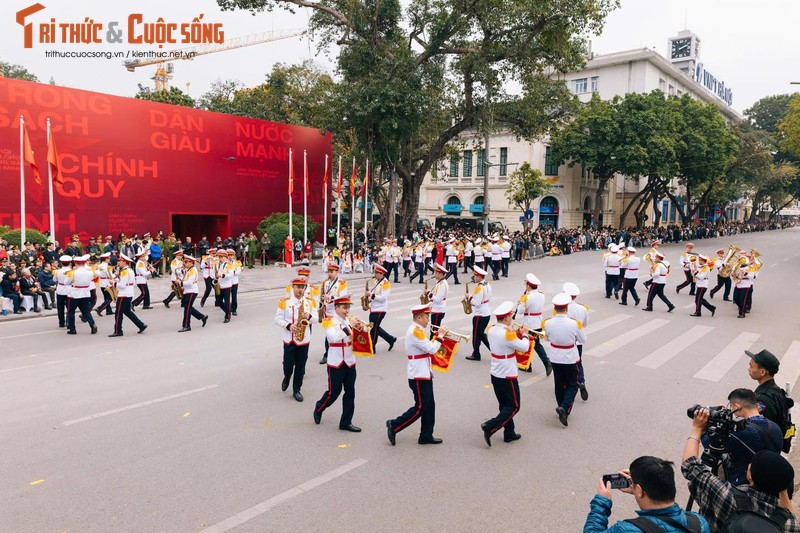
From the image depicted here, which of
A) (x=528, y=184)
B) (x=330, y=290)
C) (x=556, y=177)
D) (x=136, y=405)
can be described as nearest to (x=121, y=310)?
(x=330, y=290)

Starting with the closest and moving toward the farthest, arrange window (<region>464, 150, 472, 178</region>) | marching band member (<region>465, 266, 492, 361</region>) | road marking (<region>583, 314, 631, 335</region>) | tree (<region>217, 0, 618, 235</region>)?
marching band member (<region>465, 266, 492, 361</region>) < road marking (<region>583, 314, 631, 335</region>) < tree (<region>217, 0, 618, 235</region>) < window (<region>464, 150, 472, 178</region>)

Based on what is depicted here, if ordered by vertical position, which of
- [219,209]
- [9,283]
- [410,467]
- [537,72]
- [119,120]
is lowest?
[410,467]

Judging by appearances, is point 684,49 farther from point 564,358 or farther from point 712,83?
point 564,358

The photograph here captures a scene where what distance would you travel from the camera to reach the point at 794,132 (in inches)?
1197

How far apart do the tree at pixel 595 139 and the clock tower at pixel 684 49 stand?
4305 centimetres

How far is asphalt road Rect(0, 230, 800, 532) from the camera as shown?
517 cm

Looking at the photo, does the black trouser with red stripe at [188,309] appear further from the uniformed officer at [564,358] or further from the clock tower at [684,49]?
the clock tower at [684,49]

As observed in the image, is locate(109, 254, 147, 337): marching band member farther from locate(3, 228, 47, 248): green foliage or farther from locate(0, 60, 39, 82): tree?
locate(0, 60, 39, 82): tree

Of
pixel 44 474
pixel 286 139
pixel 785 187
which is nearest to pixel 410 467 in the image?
pixel 44 474

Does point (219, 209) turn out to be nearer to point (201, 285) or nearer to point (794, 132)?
point (201, 285)

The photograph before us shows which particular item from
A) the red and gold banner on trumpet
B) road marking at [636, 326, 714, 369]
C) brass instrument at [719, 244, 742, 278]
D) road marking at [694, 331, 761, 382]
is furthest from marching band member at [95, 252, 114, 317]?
brass instrument at [719, 244, 742, 278]

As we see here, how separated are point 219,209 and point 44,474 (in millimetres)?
24467

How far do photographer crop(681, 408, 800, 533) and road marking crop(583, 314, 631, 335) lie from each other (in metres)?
9.72

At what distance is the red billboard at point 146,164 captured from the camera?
22.2 metres
